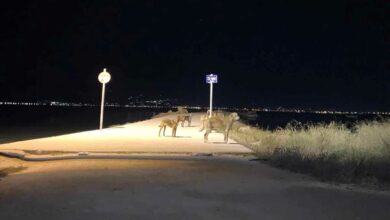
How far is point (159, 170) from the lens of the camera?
500 inches

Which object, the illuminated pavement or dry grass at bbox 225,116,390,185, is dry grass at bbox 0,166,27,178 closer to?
the illuminated pavement

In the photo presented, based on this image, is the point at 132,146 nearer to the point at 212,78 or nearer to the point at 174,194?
the point at 174,194

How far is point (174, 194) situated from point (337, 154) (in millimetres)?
7471

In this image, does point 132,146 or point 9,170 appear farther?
point 132,146

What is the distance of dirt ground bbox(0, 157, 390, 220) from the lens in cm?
822

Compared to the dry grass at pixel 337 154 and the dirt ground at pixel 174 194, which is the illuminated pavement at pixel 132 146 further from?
the dirt ground at pixel 174 194

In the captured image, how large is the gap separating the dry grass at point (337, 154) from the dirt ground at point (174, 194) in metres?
0.89

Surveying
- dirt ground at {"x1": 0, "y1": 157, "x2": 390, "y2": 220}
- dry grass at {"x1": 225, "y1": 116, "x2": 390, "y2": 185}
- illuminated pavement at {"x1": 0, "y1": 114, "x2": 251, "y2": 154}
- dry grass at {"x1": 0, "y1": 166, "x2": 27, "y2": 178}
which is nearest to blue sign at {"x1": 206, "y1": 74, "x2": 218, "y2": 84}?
dry grass at {"x1": 225, "y1": 116, "x2": 390, "y2": 185}

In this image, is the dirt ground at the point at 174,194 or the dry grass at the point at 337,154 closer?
the dirt ground at the point at 174,194

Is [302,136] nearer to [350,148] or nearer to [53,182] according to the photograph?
[350,148]

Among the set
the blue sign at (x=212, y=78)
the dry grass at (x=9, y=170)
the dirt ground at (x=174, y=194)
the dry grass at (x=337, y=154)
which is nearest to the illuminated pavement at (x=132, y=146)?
the dry grass at (x=337, y=154)

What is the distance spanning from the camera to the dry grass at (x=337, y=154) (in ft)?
41.1

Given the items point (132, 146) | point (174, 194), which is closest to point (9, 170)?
point (174, 194)

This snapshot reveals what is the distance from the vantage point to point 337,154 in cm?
1560
